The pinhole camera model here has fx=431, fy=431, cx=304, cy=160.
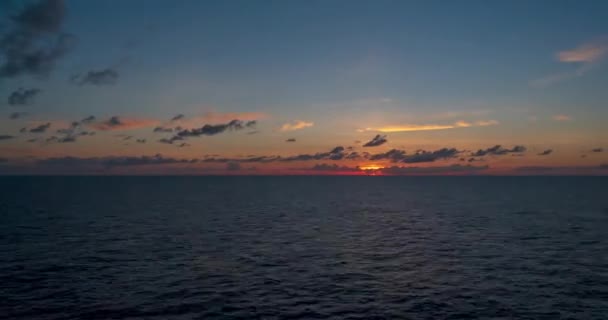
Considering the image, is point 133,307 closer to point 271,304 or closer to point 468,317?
point 271,304

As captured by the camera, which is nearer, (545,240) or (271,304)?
(271,304)

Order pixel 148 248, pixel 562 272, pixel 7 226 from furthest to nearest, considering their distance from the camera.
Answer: pixel 7 226 → pixel 148 248 → pixel 562 272

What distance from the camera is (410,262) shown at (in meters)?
54.2

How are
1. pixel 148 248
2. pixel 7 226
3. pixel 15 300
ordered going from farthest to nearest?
pixel 7 226 → pixel 148 248 → pixel 15 300

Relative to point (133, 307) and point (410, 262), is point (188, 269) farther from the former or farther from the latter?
point (410, 262)

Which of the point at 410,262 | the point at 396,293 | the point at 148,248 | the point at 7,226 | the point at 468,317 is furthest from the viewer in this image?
the point at 7,226

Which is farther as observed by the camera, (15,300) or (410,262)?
(410,262)

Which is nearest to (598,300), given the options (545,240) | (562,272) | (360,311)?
(562,272)

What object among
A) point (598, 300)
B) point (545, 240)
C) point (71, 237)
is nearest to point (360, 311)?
point (598, 300)

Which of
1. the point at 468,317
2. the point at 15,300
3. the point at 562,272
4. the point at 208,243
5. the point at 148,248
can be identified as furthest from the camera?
the point at 208,243

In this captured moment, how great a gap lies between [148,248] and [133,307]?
27.5 metres

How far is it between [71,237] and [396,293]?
56.4 m

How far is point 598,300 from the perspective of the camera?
38.4 metres

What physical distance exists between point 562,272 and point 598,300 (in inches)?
413
